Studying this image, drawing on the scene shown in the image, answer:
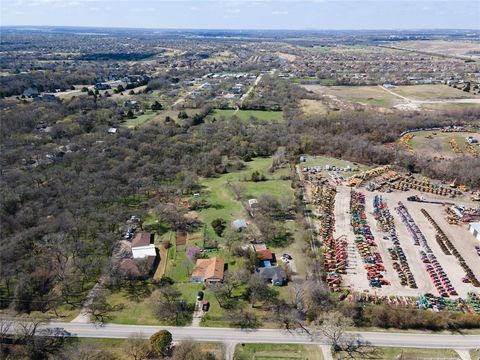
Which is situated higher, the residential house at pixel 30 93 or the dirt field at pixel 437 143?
the residential house at pixel 30 93

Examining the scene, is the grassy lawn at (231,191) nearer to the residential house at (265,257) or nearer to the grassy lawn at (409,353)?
the residential house at (265,257)

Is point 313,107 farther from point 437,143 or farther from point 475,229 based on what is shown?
point 475,229

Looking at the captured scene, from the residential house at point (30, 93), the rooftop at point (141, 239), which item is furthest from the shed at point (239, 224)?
the residential house at point (30, 93)

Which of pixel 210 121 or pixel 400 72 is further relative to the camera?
pixel 400 72

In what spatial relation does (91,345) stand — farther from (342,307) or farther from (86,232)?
(342,307)

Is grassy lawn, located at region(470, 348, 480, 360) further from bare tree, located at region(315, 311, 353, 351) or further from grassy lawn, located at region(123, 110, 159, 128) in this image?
grassy lawn, located at region(123, 110, 159, 128)

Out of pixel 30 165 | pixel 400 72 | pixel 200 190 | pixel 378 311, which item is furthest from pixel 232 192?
pixel 400 72

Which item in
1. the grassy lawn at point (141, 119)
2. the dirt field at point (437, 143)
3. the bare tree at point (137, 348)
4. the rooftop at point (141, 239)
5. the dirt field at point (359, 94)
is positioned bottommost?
the bare tree at point (137, 348)
